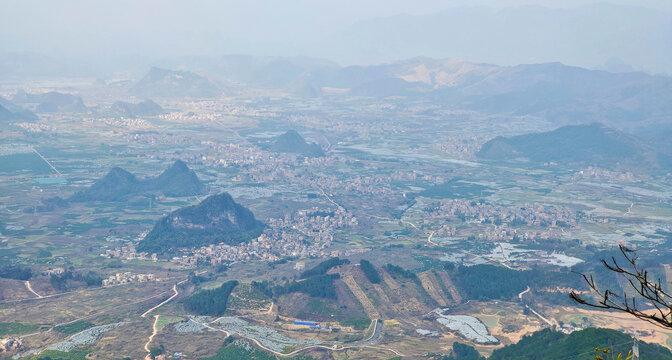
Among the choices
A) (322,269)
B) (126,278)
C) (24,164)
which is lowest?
(126,278)

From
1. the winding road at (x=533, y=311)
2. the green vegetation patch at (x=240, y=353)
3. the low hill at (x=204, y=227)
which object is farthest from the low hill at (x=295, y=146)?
the green vegetation patch at (x=240, y=353)

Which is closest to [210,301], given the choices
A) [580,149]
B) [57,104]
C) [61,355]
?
[61,355]

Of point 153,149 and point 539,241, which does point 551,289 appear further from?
point 153,149

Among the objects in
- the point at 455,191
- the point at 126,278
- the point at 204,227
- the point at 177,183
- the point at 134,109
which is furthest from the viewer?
the point at 134,109

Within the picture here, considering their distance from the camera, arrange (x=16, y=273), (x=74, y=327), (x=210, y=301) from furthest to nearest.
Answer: (x=16, y=273)
(x=210, y=301)
(x=74, y=327)

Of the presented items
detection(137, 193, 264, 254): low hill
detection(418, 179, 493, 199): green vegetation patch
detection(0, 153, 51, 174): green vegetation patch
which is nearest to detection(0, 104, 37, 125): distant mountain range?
detection(0, 153, 51, 174): green vegetation patch

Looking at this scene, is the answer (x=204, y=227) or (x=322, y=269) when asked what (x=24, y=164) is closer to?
(x=204, y=227)

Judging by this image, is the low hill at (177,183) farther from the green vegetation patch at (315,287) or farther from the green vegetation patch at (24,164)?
the green vegetation patch at (315,287)
